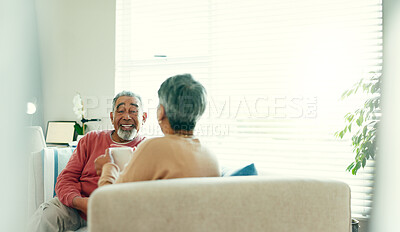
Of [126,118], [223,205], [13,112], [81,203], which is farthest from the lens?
[126,118]

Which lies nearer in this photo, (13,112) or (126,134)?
(13,112)

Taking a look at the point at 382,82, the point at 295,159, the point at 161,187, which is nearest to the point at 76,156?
the point at 161,187

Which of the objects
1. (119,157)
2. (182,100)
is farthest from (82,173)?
(182,100)

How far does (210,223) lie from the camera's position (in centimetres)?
97

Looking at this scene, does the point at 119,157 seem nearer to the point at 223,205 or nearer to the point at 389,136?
the point at 223,205

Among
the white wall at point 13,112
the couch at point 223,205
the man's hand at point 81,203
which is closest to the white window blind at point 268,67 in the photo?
the man's hand at point 81,203

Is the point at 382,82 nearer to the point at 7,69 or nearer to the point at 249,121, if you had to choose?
the point at 249,121

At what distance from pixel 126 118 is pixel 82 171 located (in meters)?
0.40

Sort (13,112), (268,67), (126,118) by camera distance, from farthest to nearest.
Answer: (268,67)
(126,118)
(13,112)

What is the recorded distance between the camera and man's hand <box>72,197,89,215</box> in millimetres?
1758

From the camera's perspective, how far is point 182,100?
1.28 metres

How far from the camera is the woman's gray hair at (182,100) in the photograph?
126cm

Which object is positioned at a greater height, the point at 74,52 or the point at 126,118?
the point at 74,52

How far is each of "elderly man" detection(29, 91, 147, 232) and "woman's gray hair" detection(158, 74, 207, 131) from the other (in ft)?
2.71
